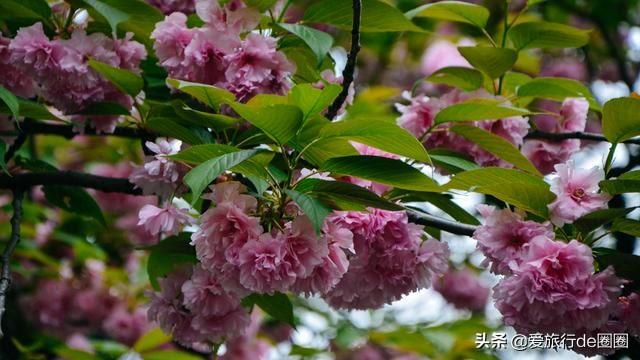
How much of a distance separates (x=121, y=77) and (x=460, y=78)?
2.69 ft

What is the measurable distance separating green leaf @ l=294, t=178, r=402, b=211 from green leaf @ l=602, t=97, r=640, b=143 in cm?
41

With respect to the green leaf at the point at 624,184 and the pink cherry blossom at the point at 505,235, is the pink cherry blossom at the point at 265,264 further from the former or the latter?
the green leaf at the point at 624,184

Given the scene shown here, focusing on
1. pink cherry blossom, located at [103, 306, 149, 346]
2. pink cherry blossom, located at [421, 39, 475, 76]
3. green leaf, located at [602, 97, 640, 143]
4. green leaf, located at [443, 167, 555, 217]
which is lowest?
pink cherry blossom, located at [103, 306, 149, 346]

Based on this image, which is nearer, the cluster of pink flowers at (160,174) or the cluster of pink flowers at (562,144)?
the cluster of pink flowers at (160,174)

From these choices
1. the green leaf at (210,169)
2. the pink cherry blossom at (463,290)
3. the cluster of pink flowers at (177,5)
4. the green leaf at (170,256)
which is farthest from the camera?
the pink cherry blossom at (463,290)

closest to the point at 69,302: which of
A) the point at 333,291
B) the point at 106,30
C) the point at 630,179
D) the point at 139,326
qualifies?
the point at 139,326

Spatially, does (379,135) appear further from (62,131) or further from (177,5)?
(62,131)

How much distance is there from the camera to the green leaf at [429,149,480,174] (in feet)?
5.34

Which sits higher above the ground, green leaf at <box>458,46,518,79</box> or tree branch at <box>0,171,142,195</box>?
green leaf at <box>458,46,518,79</box>

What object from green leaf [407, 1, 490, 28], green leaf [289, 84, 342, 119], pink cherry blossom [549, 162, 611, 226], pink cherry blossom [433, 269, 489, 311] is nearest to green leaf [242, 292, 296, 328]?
green leaf [289, 84, 342, 119]

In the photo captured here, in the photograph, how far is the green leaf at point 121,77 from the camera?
167 centimetres

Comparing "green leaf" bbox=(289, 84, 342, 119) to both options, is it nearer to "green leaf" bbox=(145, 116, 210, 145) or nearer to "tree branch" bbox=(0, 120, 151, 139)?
"green leaf" bbox=(145, 116, 210, 145)

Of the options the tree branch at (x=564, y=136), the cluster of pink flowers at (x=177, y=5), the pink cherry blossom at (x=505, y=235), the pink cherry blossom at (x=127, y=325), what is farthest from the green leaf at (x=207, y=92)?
the pink cherry blossom at (x=127, y=325)

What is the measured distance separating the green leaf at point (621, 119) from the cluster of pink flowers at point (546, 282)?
0.73 ft
